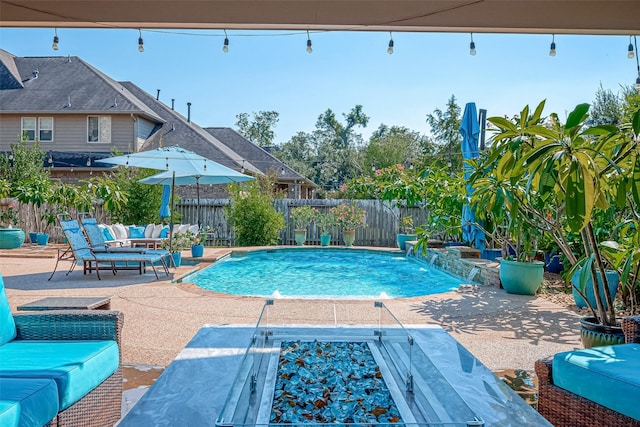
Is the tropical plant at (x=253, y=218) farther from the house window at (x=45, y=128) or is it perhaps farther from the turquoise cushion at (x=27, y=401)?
the turquoise cushion at (x=27, y=401)

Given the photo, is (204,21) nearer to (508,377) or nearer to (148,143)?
(508,377)

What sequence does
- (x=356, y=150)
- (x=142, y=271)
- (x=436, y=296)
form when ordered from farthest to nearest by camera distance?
(x=356, y=150) < (x=142, y=271) < (x=436, y=296)

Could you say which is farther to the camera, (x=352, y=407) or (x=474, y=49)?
(x=474, y=49)

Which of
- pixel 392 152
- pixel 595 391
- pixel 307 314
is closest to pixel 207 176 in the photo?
pixel 307 314

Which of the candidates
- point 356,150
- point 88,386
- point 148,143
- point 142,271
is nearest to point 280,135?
point 356,150

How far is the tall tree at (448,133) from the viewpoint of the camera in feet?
86.8

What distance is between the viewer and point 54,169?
16.5 meters

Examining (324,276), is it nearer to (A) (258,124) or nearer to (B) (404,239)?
(B) (404,239)

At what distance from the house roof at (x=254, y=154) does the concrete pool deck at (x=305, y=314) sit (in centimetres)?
1330

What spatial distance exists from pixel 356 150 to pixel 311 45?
100 ft

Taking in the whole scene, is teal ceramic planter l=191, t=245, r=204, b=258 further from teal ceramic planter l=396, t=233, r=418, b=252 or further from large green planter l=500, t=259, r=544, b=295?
large green planter l=500, t=259, r=544, b=295

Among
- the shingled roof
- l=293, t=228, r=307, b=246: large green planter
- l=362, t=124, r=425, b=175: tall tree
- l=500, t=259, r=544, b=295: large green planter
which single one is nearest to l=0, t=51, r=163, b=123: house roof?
the shingled roof

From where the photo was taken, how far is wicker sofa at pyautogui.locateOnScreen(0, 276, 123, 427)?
1.81m

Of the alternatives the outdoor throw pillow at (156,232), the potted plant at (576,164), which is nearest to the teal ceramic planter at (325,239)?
the outdoor throw pillow at (156,232)
